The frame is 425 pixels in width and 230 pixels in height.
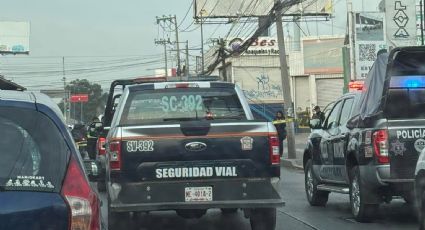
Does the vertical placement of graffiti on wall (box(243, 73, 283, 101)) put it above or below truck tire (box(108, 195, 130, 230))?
above

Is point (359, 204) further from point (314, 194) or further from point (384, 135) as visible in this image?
point (314, 194)

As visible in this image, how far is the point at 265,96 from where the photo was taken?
167 ft

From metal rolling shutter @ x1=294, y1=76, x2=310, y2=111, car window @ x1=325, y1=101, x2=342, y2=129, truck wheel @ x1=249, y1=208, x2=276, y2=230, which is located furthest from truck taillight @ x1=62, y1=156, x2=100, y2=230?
metal rolling shutter @ x1=294, y1=76, x2=310, y2=111

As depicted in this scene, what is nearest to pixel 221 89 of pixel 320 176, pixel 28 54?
pixel 320 176

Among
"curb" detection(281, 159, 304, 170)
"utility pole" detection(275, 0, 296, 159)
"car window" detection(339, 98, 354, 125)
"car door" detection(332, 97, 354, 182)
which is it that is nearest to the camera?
"car door" detection(332, 97, 354, 182)

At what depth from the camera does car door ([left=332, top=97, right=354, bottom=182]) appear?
986 cm

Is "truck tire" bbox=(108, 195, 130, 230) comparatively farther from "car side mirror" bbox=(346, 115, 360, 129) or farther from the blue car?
the blue car

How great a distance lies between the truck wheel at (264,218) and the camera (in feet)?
24.7

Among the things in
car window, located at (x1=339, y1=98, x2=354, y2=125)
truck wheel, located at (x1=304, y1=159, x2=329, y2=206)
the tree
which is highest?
the tree

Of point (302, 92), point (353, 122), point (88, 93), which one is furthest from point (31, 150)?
point (88, 93)

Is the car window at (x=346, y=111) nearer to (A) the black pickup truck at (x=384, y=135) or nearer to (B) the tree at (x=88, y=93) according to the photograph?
(A) the black pickup truck at (x=384, y=135)

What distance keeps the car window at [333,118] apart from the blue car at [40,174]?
290 inches

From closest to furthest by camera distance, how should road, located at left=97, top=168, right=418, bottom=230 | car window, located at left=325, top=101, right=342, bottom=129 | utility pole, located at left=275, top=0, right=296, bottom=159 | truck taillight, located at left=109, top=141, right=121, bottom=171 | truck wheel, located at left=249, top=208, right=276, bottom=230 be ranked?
truck taillight, located at left=109, top=141, right=121, bottom=171
truck wheel, located at left=249, top=208, right=276, bottom=230
road, located at left=97, top=168, right=418, bottom=230
car window, located at left=325, top=101, right=342, bottom=129
utility pole, located at left=275, top=0, right=296, bottom=159

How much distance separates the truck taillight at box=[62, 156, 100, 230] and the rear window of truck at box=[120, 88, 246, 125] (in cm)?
404
